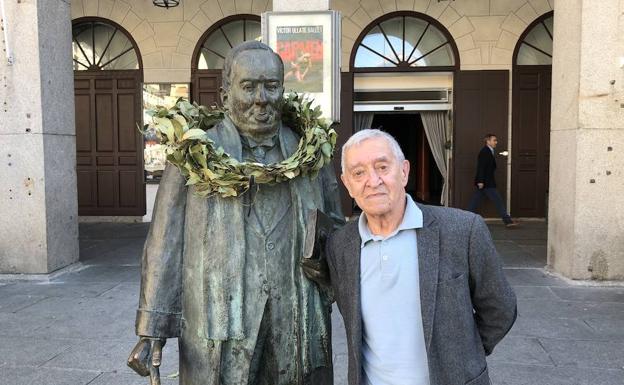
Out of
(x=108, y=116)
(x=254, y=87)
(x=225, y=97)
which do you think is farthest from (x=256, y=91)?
(x=108, y=116)

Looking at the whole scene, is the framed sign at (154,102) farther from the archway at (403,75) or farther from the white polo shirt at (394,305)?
the white polo shirt at (394,305)

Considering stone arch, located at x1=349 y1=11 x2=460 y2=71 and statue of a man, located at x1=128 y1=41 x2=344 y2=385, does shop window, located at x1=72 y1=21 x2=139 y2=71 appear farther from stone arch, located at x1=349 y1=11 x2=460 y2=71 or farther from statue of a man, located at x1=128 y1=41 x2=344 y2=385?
statue of a man, located at x1=128 y1=41 x2=344 y2=385

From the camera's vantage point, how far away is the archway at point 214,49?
38.7 ft

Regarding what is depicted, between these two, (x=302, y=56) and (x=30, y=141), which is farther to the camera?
(x=30, y=141)

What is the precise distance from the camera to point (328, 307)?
85.7 inches

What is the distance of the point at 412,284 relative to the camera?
1807 millimetres

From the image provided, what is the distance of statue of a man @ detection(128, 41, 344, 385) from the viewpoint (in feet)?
6.61

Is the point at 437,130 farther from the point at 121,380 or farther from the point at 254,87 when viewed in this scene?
the point at 254,87

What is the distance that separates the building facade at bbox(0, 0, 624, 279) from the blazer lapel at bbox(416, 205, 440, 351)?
9.56 metres

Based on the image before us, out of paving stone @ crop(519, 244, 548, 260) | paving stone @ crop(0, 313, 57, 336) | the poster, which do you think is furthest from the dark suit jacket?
paving stone @ crop(0, 313, 57, 336)

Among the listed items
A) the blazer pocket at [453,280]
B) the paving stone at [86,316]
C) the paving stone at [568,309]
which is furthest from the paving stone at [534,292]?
the blazer pocket at [453,280]

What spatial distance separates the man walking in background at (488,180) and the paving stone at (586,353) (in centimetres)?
609

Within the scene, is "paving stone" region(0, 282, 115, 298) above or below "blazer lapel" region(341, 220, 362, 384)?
below

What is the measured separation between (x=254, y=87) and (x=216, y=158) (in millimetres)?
283
